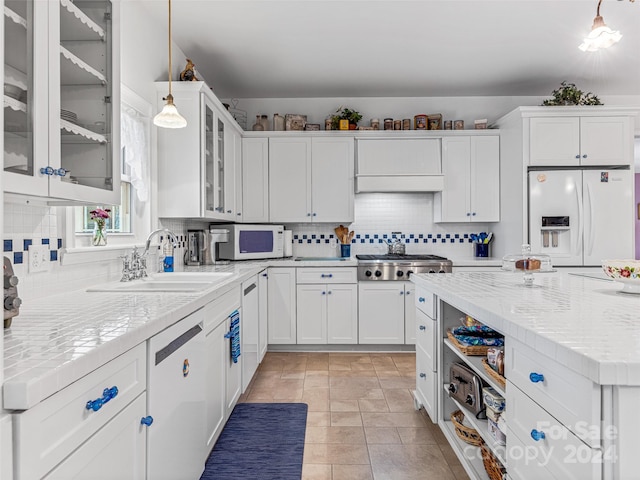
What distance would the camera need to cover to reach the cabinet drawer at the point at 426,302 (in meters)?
2.30

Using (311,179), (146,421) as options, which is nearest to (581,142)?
(311,179)

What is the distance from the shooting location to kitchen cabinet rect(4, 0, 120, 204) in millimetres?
1203

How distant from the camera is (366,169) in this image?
4.25m

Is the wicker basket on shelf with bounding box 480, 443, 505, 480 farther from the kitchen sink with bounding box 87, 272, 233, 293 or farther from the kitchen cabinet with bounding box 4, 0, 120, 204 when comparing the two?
the kitchen cabinet with bounding box 4, 0, 120, 204

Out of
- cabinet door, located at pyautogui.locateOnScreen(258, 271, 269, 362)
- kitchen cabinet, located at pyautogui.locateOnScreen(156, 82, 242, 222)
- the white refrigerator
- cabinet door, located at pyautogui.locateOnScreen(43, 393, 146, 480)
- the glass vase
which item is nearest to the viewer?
cabinet door, located at pyautogui.locateOnScreen(43, 393, 146, 480)

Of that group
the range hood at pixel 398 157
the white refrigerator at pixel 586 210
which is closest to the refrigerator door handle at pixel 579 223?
the white refrigerator at pixel 586 210

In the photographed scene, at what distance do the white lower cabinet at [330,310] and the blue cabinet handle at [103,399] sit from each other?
2964 mm

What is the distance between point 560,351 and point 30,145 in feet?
5.37

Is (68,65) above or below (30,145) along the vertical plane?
above

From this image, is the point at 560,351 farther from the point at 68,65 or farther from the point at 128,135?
the point at 128,135

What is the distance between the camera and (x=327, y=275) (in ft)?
A: 13.1

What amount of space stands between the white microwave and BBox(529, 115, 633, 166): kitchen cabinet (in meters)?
2.76

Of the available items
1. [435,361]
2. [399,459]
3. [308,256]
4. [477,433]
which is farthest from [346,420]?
[308,256]

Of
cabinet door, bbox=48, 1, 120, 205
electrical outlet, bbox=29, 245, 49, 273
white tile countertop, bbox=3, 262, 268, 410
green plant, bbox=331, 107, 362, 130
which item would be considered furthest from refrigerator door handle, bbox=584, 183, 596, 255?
electrical outlet, bbox=29, 245, 49, 273
